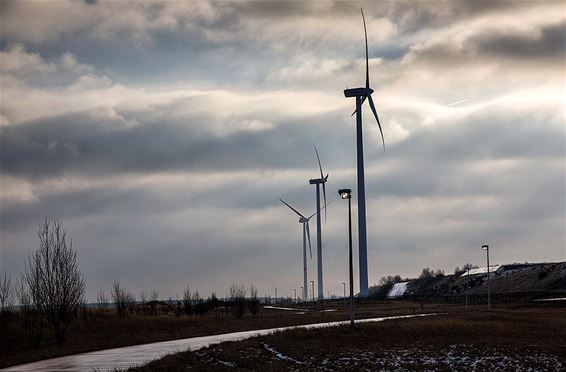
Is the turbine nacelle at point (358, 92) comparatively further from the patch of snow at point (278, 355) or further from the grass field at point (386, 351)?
the patch of snow at point (278, 355)

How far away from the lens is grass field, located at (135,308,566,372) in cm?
3453

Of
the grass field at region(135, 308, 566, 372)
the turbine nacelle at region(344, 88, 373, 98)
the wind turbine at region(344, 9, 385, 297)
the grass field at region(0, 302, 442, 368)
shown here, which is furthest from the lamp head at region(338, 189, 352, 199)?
the turbine nacelle at region(344, 88, 373, 98)

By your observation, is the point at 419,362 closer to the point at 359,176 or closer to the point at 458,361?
the point at 458,361

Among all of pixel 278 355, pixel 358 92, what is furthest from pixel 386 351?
pixel 358 92

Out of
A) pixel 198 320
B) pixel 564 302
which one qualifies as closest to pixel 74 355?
pixel 198 320

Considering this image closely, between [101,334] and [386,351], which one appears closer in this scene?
[386,351]

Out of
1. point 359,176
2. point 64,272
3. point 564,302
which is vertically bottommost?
point 564,302

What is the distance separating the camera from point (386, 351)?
39.3m

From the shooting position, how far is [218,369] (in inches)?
1292

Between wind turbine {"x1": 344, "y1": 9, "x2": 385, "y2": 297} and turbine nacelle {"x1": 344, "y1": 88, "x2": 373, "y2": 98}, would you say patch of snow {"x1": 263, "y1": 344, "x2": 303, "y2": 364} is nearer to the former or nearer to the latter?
wind turbine {"x1": 344, "y1": 9, "x2": 385, "y2": 297}

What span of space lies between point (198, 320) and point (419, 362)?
149 ft

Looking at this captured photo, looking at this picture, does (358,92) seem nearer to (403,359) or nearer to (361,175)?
(361,175)

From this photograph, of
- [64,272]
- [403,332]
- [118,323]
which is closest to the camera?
[403,332]

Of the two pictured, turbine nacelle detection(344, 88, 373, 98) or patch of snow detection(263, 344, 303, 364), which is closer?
patch of snow detection(263, 344, 303, 364)
